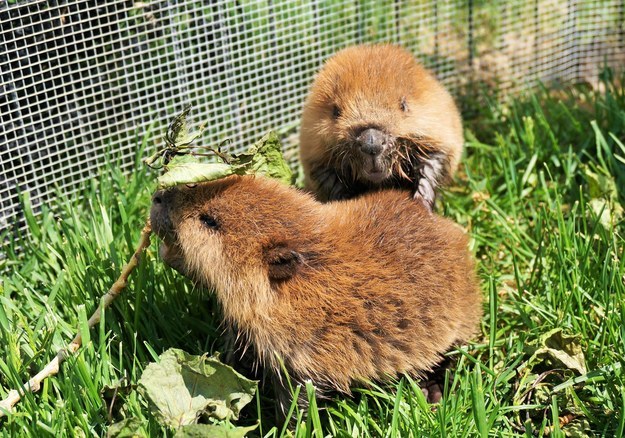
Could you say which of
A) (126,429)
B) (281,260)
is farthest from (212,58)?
(126,429)

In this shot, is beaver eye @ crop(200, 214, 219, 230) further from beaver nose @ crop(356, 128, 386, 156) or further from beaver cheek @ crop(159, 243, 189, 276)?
beaver nose @ crop(356, 128, 386, 156)

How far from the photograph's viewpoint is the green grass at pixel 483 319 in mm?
3533

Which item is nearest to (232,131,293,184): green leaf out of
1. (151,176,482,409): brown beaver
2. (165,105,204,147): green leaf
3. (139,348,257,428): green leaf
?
(165,105,204,147): green leaf

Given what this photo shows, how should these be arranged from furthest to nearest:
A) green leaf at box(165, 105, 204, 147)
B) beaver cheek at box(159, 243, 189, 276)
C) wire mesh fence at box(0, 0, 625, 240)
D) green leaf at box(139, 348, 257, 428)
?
wire mesh fence at box(0, 0, 625, 240) → green leaf at box(165, 105, 204, 147) → beaver cheek at box(159, 243, 189, 276) → green leaf at box(139, 348, 257, 428)

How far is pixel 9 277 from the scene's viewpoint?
4.54 meters

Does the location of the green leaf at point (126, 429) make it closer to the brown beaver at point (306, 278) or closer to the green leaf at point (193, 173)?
the brown beaver at point (306, 278)

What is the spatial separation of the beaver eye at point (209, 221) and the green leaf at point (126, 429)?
2.84ft

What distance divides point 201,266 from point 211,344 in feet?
2.46

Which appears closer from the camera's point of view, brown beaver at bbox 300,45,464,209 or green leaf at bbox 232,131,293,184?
green leaf at bbox 232,131,293,184

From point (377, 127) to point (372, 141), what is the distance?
12 cm

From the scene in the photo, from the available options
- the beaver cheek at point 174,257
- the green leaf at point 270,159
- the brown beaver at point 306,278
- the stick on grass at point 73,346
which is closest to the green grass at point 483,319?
the stick on grass at point 73,346

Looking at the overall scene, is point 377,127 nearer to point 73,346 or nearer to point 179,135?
point 179,135

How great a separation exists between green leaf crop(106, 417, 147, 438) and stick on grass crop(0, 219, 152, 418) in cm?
50

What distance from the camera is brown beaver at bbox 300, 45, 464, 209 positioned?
14.2 feet
